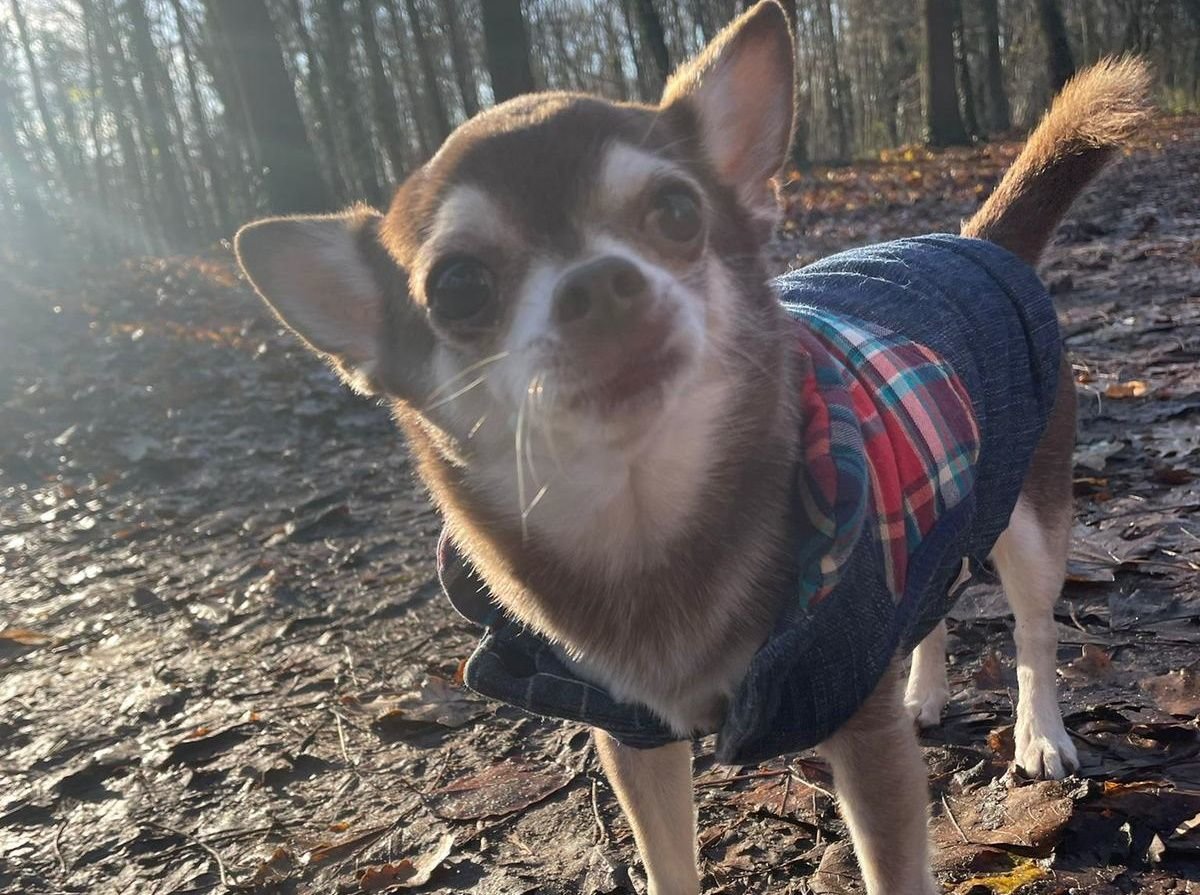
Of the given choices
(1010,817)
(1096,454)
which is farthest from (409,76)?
(1010,817)

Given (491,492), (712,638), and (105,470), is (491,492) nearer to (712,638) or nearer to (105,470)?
(712,638)

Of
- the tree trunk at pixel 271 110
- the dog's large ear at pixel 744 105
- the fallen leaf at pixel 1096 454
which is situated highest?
the tree trunk at pixel 271 110

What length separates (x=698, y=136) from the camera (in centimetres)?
245

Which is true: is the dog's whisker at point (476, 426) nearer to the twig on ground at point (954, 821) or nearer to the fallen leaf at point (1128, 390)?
the twig on ground at point (954, 821)

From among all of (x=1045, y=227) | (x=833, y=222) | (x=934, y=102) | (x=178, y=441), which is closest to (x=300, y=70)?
(x=934, y=102)

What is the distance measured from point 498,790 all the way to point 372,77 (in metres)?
21.8

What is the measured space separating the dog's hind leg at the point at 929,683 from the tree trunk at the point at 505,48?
10108 mm

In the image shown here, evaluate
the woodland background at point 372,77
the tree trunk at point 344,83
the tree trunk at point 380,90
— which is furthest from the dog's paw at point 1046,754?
the tree trunk at point 344,83

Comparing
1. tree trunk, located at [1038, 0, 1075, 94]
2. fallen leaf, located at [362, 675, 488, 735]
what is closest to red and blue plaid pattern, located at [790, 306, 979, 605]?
fallen leaf, located at [362, 675, 488, 735]

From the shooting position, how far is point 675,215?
212cm

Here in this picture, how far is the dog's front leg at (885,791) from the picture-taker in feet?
6.51

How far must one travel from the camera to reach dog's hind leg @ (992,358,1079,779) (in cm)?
251

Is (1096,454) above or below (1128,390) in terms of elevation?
below

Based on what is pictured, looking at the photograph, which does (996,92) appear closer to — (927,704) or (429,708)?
(927,704)
